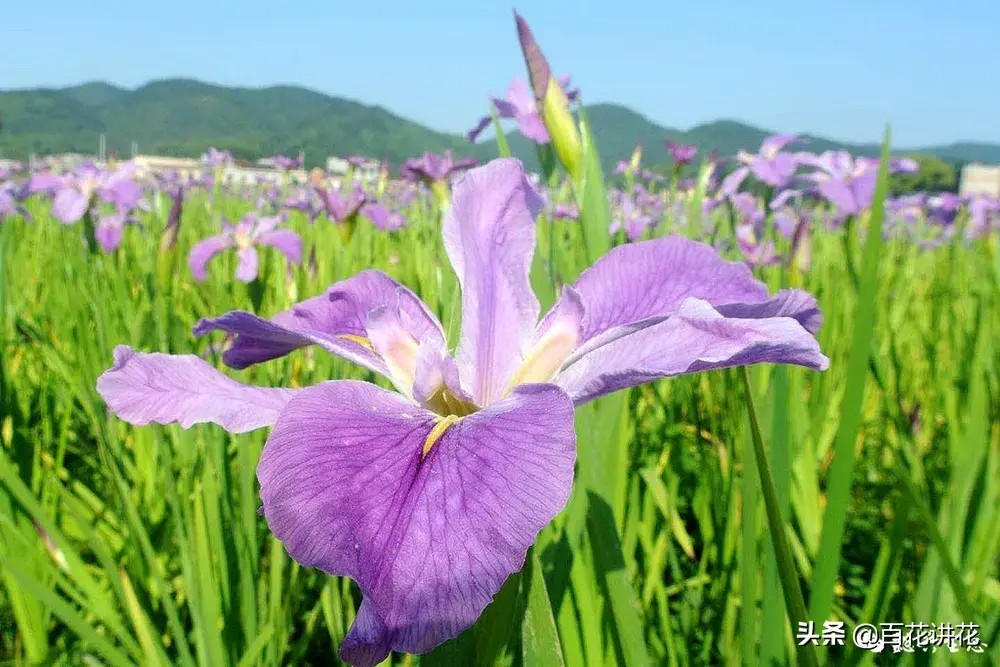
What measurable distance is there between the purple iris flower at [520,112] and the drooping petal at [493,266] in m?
0.75

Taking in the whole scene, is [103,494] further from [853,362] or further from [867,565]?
[867,565]

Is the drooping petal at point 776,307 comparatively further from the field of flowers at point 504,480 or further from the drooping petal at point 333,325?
the drooping petal at point 333,325

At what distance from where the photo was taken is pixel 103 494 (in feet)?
4.06

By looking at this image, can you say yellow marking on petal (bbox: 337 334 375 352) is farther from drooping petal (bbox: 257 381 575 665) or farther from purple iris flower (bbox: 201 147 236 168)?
purple iris flower (bbox: 201 147 236 168)

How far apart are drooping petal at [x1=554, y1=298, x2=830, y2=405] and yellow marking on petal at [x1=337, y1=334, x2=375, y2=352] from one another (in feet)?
0.62

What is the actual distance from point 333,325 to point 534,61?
1.51 ft

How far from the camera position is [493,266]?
1.82ft

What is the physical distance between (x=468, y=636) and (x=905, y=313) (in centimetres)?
223

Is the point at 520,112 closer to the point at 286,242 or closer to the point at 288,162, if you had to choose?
the point at 286,242

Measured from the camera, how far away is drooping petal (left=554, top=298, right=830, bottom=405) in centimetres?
42

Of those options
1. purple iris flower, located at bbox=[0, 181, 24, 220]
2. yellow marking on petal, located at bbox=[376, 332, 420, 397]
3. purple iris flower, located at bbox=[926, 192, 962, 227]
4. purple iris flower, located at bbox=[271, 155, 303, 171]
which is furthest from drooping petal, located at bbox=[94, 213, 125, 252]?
purple iris flower, located at bbox=[926, 192, 962, 227]

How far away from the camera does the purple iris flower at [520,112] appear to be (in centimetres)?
142

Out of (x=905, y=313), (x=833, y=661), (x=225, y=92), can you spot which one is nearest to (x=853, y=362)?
(x=833, y=661)

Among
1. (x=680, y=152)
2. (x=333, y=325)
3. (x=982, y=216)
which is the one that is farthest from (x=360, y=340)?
(x=982, y=216)
